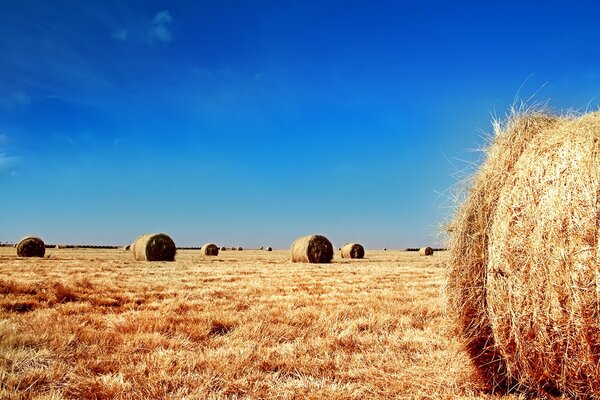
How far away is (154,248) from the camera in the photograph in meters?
26.9

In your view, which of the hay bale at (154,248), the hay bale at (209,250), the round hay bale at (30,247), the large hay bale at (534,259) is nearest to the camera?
the large hay bale at (534,259)

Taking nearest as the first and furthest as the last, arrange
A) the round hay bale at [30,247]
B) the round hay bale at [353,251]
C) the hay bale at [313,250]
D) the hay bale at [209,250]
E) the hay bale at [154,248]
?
1. the hay bale at [313,250]
2. the hay bale at [154,248]
3. the round hay bale at [30,247]
4. the round hay bale at [353,251]
5. the hay bale at [209,250]

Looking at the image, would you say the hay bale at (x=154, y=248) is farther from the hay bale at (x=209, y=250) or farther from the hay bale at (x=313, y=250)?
the hay bale at (x=209, y=250)

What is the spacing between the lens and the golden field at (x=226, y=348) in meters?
3.97

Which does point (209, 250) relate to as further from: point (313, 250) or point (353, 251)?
point (313, 250)

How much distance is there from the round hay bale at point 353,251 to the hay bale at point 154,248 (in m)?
13.3

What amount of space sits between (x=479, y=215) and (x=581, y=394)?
160 centimetres

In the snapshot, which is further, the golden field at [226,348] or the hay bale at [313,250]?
the hay bale at [313,250]

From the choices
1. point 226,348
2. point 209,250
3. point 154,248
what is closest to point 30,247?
point 154,248

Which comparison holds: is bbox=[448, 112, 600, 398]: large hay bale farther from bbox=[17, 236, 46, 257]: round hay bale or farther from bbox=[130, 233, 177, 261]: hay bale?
bbox=[17, 236, 46, 257]: round hay bale

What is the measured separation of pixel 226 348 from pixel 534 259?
131 inches

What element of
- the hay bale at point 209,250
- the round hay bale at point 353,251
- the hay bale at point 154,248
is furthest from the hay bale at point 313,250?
the hay bale at point 209,250

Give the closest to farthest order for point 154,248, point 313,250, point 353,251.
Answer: point 313,250
point 154,248
point 353,251

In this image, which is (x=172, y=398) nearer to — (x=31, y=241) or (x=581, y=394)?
(x=581, y=394)
